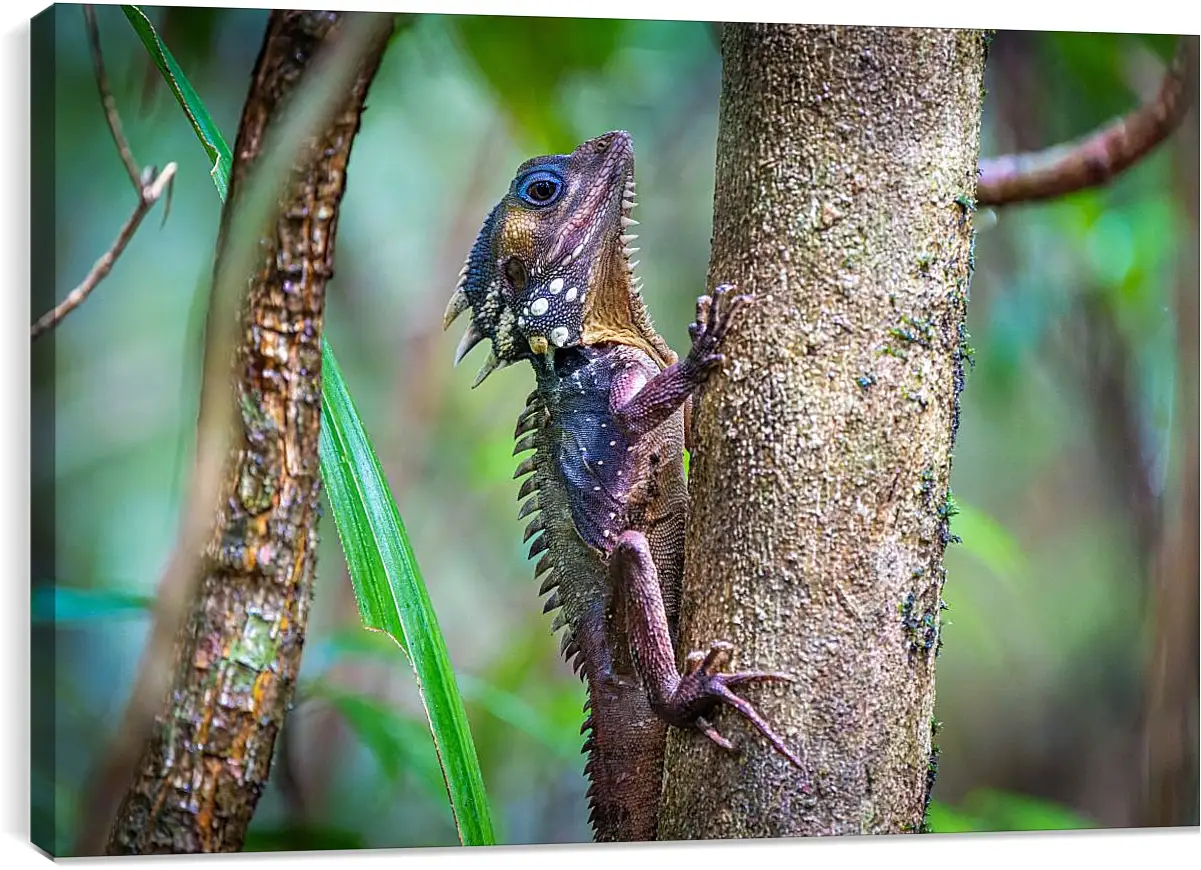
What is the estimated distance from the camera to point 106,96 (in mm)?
3260

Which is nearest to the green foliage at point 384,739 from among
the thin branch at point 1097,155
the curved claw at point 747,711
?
the curved claw at point 747,711

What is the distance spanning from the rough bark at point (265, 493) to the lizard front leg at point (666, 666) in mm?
894

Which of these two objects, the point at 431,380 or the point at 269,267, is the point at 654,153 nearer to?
the point at 431,380

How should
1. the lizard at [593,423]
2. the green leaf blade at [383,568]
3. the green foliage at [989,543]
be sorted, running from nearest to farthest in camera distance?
the green leaf blade at [383,568]
the lizard at [593,423]
the green foliage at [989,543]

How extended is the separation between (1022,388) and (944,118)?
1046 millimetres

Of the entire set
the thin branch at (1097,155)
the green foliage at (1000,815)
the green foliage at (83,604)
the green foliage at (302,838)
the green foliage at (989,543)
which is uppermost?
the thin branch at (1097,155)

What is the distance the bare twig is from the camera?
3.22 m

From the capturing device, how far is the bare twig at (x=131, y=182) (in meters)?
3.22

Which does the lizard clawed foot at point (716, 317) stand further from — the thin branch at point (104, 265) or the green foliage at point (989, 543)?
the thin branch at point (104, 265)

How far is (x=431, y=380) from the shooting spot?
3.72 m

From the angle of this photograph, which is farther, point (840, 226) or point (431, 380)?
point (431, 380)

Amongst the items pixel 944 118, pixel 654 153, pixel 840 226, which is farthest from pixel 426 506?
pixel 944 118

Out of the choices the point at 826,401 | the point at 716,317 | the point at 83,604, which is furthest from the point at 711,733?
the point at 83,604

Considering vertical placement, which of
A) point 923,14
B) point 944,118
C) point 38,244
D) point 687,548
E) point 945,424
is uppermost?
point 923,14
